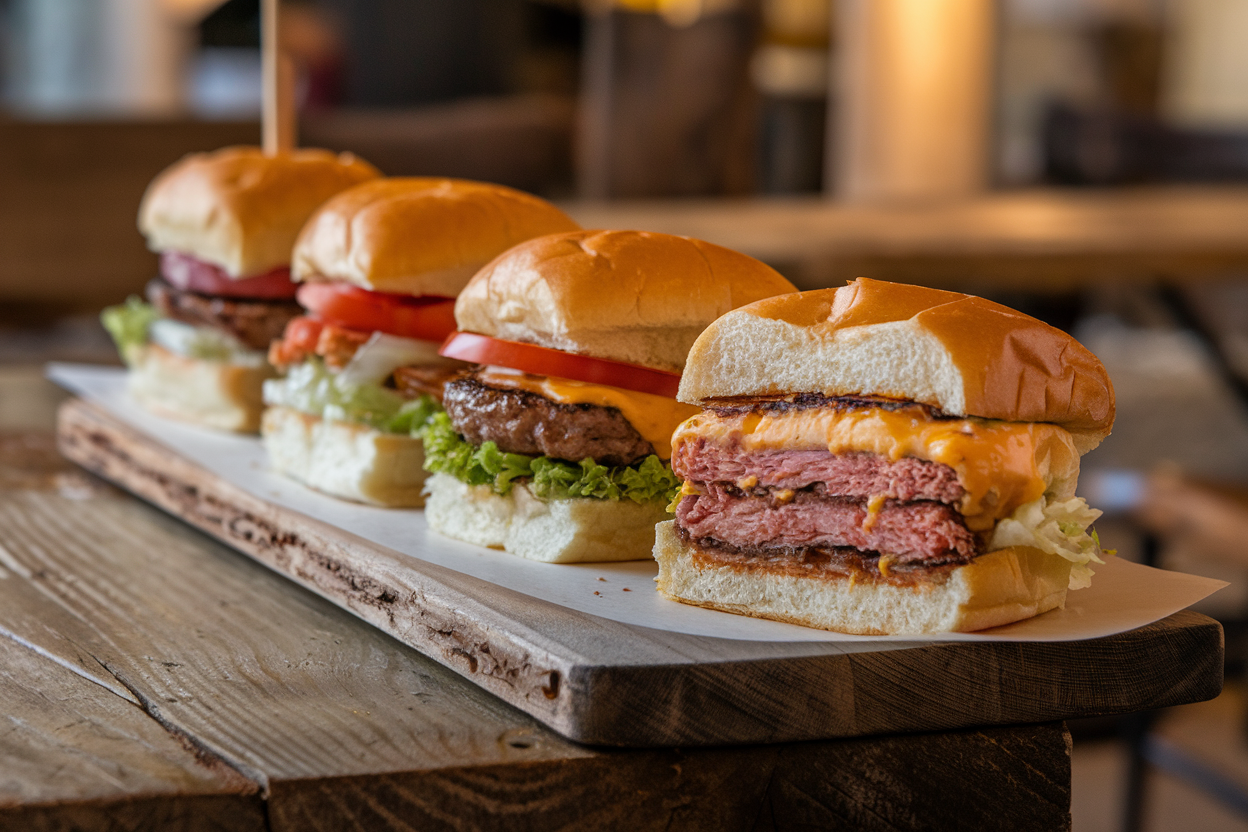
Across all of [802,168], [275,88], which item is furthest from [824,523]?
[802,168]

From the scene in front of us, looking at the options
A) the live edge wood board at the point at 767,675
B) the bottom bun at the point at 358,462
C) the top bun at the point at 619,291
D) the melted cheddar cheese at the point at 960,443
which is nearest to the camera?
the live edge wood board at the point at 767,675

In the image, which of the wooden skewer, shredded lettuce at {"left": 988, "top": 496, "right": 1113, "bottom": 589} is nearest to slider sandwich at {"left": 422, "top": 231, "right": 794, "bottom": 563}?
shredded lettuce at {"left": 988, "top": 496, "right": 1113, "bottom": 589}

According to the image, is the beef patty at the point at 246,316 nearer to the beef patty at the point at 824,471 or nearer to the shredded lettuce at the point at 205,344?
the shredded lettuce at the point at 205,344

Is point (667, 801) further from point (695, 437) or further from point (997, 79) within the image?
point (997, 79)

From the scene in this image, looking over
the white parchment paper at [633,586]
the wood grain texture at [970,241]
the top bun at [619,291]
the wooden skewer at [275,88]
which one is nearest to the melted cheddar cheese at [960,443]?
the white parchment paper at [633,586]

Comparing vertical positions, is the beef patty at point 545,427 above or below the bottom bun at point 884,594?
above

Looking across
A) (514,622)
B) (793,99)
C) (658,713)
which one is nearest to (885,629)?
(658,713)
